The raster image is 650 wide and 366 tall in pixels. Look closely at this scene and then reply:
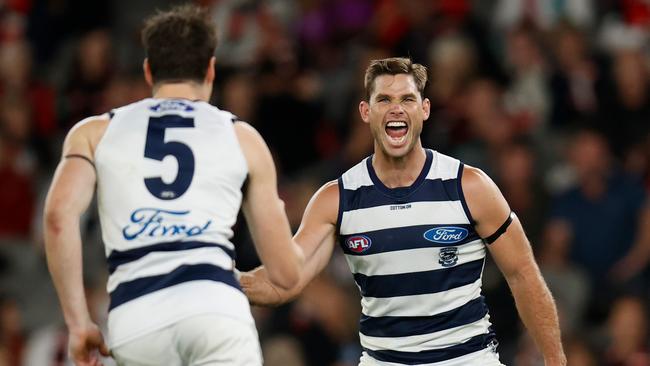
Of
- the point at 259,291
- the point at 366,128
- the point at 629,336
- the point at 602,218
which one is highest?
the point at 259,291

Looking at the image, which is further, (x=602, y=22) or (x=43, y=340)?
(x=602, y=22)

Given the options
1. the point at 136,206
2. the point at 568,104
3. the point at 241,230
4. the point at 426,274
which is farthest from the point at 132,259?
the point at 568,104

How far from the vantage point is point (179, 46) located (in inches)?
186

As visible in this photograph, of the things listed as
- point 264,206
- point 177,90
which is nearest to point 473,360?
point 264,206

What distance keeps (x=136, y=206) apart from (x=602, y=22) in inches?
334

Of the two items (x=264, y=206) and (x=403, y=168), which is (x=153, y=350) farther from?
(x=403, y=168)

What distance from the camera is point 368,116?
6020 millimetres

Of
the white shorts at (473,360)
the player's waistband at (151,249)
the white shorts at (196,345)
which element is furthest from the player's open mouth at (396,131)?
the white shorts at (196,345)

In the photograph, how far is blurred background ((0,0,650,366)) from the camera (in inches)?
392

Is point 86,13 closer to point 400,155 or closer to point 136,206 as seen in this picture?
point 400,155

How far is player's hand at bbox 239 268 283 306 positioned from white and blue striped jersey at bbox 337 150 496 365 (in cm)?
43

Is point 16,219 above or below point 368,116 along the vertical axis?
below

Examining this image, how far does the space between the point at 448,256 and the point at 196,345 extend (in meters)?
1.67

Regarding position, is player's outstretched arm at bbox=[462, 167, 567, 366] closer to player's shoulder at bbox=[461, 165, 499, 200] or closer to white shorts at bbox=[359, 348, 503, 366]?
player's shoulder at bbox=[461, 165, 499, 200]
